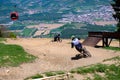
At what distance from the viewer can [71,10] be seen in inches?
5915

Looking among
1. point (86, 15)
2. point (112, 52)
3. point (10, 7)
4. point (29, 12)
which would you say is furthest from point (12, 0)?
point (112, 52)

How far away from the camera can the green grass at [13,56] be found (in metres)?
20.7

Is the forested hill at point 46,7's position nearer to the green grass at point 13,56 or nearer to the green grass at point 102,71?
the green grass at point 13,56

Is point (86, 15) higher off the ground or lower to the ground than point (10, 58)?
lower

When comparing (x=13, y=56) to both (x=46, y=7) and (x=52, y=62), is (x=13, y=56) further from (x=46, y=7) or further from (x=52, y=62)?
(x=46, y=7)

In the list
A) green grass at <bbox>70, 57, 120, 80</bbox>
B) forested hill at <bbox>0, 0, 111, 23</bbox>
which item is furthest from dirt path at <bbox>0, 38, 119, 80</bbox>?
forested hill at <bbox>0, 0, 111, 23</bbox>

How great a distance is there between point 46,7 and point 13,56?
146677 mm

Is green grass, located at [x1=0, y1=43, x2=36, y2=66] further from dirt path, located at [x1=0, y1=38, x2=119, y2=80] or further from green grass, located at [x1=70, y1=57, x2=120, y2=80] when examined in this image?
green grass, located at [x1=70, y1=57, x2=120, y2=80]

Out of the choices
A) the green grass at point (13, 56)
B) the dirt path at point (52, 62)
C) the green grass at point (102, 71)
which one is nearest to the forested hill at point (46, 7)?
the dirt path at point (52, 62)

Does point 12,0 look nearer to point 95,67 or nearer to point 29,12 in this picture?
point 29,12

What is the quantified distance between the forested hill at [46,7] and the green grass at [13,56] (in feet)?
333

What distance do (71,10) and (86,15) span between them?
2012cm

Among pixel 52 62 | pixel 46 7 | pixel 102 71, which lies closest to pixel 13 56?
pixel 52 62

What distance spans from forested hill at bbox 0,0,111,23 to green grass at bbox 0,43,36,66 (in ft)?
333
